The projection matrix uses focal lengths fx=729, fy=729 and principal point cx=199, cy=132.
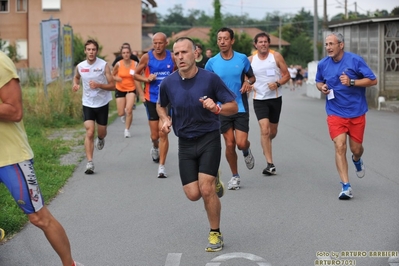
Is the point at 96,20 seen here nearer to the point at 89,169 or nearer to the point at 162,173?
the point at 89,169

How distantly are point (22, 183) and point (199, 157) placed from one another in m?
1.93

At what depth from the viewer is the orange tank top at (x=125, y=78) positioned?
16.5 metres

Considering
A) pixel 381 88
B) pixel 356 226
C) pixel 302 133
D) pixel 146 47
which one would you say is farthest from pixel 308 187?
pixel 146 47

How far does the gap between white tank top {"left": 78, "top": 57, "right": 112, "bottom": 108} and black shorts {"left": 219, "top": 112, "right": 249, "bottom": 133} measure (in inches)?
96.2

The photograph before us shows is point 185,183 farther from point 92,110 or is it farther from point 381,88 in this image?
point 381,88

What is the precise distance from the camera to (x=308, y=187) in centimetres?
956

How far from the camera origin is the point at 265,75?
10.5 meters

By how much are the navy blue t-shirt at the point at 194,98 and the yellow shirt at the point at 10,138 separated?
1.70 m

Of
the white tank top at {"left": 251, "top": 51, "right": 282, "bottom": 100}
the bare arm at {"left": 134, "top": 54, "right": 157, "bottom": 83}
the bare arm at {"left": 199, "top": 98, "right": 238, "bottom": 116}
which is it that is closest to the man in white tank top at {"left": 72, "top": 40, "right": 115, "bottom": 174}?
the bare arm at {"left": 134, "top": 54, "right": 157, "bottom": 83}

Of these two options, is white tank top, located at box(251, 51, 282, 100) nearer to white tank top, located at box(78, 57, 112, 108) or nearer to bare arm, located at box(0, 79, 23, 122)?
white tank top, located at box(78, 57, 112, 108)

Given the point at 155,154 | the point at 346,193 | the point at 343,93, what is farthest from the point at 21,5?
the point at 346,193

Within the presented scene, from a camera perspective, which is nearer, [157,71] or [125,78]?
[157,71]

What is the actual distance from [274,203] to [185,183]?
2.19 meters

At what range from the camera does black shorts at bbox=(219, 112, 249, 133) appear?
953 centimetres
